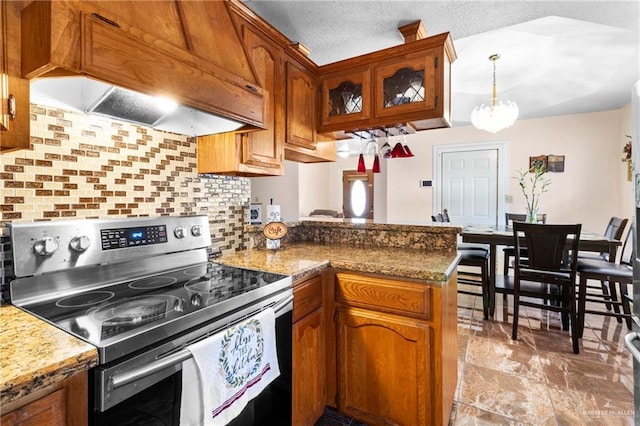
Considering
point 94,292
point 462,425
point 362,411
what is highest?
point 94,292

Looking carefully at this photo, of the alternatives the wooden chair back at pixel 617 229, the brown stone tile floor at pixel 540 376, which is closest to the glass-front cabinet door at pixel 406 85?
the brown stone tile floor at pixel 540 376

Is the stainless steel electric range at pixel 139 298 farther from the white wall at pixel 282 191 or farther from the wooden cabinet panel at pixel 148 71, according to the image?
the white wall at pixel 282 191

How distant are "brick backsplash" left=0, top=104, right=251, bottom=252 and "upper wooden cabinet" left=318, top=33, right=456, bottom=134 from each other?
0.90 meters

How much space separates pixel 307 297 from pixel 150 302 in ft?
2.22

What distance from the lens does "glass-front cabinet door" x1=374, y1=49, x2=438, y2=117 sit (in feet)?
5.76

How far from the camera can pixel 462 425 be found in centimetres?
164

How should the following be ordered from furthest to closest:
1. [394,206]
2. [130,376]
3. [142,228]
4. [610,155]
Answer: [394,206] < [610,155] < [142,228] < [130,376]

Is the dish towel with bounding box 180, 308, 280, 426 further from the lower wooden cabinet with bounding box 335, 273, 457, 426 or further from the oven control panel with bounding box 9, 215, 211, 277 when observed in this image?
the oven control panel with bounding box 9, 215, 211, 277

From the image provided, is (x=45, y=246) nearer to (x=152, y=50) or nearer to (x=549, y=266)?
(x=152, y=50)

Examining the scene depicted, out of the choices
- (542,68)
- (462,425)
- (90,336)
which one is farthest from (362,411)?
(542,68)

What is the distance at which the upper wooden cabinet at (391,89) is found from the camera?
175 cm

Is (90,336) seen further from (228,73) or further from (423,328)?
(423,328)

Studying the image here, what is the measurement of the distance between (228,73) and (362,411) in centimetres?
169

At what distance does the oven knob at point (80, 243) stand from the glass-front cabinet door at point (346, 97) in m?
1.50
